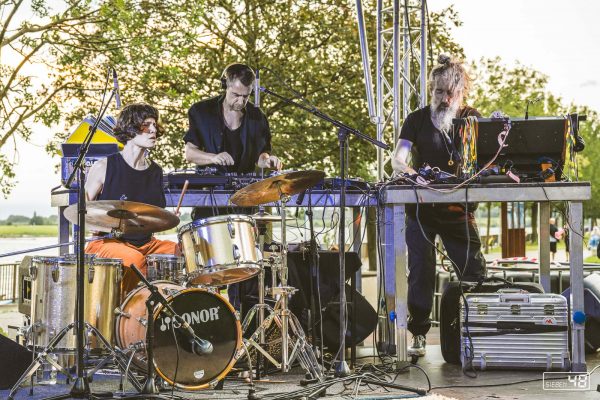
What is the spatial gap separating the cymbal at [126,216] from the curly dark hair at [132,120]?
745mm

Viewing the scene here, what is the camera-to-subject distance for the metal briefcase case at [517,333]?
5340mm

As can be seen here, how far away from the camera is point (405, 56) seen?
923 cm

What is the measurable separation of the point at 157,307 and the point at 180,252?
19.8 inches

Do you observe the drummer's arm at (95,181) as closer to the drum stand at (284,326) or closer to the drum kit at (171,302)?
the drum kit at (171,302)

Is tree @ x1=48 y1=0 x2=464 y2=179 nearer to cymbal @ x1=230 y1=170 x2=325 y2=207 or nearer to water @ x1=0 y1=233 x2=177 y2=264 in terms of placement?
water @ x1=0 y1=233 x2=177 y2=264

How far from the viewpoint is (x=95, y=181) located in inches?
215

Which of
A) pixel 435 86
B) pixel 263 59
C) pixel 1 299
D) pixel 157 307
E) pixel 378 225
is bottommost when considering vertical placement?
pixel 1 299

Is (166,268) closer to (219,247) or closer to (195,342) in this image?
(219,247)

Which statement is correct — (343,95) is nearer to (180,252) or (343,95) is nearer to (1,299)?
(1,299)

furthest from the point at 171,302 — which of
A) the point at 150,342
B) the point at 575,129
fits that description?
the point at 575,129

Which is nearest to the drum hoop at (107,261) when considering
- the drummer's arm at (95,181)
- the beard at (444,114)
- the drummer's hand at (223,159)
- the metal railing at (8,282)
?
the drummer's arm at (95,181)

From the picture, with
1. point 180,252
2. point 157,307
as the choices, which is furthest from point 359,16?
point 157,307

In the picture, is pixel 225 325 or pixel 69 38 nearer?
pixel 225 325

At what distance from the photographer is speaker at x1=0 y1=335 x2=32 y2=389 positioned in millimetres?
4938
